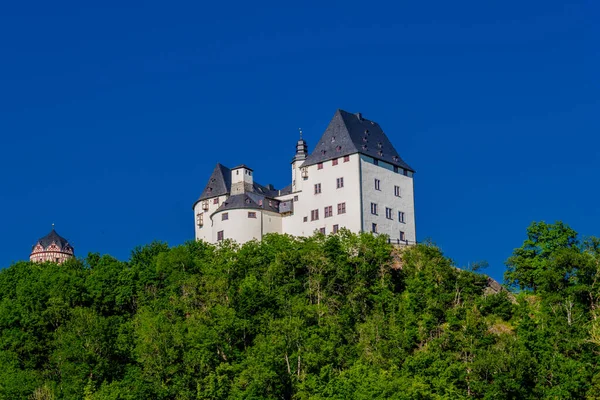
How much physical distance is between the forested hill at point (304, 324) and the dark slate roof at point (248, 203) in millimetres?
4765

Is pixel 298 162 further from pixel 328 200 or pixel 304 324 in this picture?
pixel 304 324

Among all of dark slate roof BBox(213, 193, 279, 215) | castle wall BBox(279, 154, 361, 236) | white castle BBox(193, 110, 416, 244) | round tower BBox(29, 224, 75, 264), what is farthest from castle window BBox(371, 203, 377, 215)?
round tower BBox(29, 224, 75, 264)

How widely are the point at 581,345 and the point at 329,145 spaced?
109 feet

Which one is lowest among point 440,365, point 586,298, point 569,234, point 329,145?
point 440,365

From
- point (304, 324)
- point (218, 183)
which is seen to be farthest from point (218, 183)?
point (304, 324)

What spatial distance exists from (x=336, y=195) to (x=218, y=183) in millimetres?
15893

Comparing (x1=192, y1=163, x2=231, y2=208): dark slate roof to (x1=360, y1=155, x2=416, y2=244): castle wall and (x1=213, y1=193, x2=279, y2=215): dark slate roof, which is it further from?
(x1=360, y1=155, x2=416, y2=244): castle wall

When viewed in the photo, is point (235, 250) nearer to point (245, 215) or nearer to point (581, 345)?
point (245, 215)

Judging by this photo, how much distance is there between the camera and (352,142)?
340 feet

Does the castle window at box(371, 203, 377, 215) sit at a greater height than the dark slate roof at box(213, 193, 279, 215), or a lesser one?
lesser

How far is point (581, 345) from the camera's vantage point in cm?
8125

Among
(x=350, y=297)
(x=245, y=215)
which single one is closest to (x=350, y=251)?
(x=350, y=297)

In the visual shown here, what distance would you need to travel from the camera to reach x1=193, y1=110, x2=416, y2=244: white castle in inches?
3999

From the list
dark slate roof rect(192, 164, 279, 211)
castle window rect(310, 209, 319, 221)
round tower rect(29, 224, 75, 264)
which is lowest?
castle window rect(310, 209, 319, 221)
